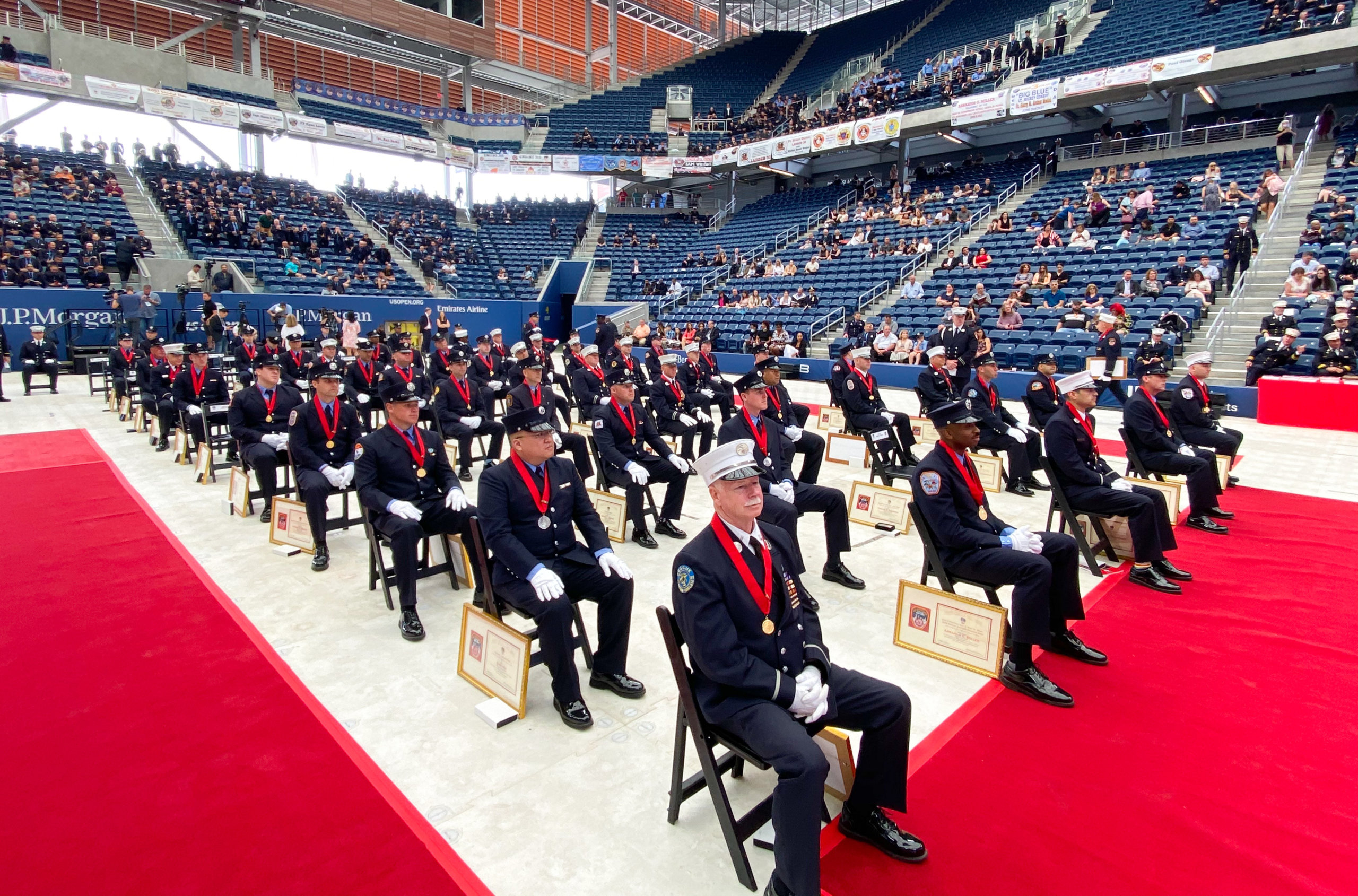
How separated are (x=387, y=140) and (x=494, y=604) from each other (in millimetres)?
31080

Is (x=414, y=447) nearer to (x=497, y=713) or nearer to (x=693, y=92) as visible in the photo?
(x=497, y=713)

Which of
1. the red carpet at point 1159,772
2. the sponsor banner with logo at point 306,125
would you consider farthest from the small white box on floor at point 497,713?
the sponsor banner with logo at point 306,125

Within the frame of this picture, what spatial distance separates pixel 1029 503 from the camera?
7.64 metres

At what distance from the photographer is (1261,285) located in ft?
49.6

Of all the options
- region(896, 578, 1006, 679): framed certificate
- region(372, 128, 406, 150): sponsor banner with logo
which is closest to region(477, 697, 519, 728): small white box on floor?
region(896, 578, 1006, 679): framed certificate

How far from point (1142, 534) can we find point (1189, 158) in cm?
1976

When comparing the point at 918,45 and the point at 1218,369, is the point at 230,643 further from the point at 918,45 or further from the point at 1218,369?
the point at 918,45

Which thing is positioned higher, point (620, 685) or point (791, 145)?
point (791, 145)

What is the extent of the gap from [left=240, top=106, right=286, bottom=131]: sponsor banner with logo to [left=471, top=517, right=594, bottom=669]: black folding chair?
94.8 ft

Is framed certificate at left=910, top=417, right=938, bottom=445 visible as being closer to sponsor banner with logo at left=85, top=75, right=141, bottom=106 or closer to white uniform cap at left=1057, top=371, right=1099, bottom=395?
white uniform cap at left=1057, top=371, right=1099, bottom=395

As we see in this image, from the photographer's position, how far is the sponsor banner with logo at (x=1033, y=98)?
783 inches

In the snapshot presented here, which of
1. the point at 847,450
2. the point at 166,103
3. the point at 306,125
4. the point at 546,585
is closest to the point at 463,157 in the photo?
the point at 306,125

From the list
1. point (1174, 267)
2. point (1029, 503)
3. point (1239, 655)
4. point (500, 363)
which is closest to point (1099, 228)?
point (1174, 267)

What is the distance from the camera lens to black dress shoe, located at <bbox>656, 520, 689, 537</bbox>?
6.77 metres
